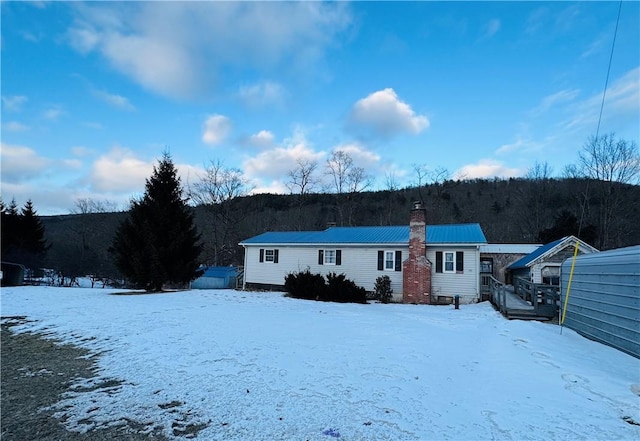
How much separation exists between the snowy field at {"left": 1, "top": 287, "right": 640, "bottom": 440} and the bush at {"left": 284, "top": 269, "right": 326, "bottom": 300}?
8753 millimetres

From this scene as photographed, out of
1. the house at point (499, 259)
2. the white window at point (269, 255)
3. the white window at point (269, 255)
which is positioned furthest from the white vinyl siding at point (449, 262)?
the white window at point (269, 255)

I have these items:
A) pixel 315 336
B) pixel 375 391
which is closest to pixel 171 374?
pixel 375 391

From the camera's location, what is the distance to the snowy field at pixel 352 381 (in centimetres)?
408

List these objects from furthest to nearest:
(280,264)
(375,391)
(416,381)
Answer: (280,264) < (416,381) < (375,391)

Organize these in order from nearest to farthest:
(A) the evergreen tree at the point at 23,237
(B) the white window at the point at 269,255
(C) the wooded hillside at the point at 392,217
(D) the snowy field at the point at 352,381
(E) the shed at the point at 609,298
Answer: (D) the snowy field at the point at 352,381 < (E) the shed at the point at 609,298 < (B) the white window at the point at 269,255 < (A) the evergreen tree at the point at 23,237 < (C) the wooded hillside at the point at 392,217

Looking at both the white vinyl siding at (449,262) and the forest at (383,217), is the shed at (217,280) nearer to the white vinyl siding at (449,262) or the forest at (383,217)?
the forest at (383,217)

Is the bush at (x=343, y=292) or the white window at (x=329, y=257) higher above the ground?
the white window at (x=329, y=257)

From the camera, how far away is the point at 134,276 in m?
20.9

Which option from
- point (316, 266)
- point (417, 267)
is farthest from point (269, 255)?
point (417, 267)

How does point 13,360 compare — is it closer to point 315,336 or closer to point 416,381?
point 315,336

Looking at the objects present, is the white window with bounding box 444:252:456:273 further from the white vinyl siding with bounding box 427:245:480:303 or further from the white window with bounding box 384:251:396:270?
the white window with bounding box 384:251:396:270

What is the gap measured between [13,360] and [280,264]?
17.7 m

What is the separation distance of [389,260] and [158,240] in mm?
13597

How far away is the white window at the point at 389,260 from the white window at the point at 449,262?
2.86 meters
